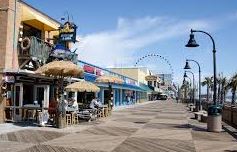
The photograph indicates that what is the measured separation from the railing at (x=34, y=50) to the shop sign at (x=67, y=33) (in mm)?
2139

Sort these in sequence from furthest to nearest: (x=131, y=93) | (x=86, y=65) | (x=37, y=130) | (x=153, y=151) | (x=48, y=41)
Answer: (x=131, y=93) < (x=86, y=65) < (x=48, y=41) < (x=37, y=130) < (x=153, y=151)

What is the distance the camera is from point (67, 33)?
78.7 ft

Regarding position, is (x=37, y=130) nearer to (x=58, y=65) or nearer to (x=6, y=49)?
(x=58, y=65)

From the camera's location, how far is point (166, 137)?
50.0ft

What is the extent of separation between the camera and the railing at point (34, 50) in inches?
781

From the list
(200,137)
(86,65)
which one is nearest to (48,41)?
(86,65)

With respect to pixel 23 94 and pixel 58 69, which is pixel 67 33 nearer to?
pixel 23 94

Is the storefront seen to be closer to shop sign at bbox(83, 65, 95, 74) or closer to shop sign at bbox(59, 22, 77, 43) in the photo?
shop sign at bbox(59, 22, 77, 43)

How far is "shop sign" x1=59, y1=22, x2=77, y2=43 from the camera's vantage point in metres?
23.9

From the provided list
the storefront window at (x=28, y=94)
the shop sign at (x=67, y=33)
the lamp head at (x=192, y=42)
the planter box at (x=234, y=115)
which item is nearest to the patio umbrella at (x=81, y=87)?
the storefront window at (x=28, y=94)

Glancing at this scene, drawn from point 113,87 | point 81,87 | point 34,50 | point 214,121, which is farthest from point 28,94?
point 113,87

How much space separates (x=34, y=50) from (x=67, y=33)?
412cm

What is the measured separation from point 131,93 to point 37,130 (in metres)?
45.0

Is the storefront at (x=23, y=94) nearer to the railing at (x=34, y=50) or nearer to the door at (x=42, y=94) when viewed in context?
the door at (x=42, y=94)
